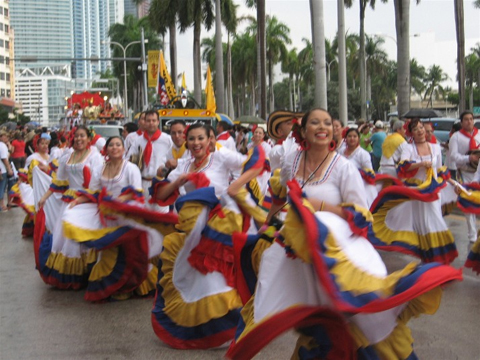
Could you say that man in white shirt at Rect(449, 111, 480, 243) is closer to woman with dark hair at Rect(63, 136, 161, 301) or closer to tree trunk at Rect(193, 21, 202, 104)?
woman with dark hair at Rect(63, 136, 161, 301)

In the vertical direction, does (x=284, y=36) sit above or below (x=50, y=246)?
above

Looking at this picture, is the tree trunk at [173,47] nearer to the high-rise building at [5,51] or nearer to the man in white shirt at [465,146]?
the man in white shirt at [465,146]

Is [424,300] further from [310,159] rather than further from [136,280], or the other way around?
[136,280]

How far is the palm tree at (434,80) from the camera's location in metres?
121

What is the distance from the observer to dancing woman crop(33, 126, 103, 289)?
837 cm

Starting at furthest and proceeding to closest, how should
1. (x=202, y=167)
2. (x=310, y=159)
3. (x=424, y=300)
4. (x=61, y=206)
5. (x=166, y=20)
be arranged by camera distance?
(x=166, y=20) → (x=61, y=206) → (x=202, y=167) → (x=310, y=159) → (x=424, y=300)

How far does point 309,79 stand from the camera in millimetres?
85688

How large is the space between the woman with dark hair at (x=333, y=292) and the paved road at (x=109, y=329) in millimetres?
1599

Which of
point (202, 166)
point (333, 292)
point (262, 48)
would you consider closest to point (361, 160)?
point (202, 166)

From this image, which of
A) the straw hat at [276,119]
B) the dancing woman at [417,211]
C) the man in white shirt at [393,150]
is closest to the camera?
the straw hat at [276,119]

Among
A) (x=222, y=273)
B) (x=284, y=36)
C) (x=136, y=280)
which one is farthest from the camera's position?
(x=284, y=36)

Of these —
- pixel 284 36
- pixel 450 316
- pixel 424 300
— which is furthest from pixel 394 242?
pixel 284 36

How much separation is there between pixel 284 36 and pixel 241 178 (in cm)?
5450

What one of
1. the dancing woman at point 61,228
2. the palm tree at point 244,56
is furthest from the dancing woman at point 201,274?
the palm tree at point 244,56
